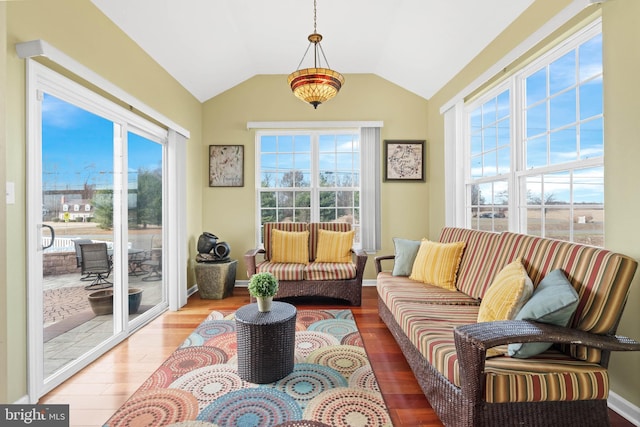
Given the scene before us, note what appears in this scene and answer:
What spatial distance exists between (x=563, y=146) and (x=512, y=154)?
0.49 meters

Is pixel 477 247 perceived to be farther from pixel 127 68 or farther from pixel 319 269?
pixel 127 68

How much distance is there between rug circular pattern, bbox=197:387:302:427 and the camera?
5.66 ft

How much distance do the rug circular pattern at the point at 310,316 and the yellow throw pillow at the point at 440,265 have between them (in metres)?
1.05

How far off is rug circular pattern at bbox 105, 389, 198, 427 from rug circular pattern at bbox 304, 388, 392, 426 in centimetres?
70

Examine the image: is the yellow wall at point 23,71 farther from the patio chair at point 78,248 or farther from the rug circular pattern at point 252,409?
the rug circular pattern at point 252,409

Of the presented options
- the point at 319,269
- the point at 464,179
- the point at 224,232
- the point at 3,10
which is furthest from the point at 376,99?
the point at 3,10

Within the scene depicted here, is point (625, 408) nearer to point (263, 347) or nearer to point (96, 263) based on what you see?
point (263, 347)

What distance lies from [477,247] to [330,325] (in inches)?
60.6

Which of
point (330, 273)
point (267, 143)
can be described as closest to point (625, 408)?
point (330, 273)

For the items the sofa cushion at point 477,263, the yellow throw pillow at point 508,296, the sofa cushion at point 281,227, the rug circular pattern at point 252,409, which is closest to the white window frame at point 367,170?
the sofa cushion at point 281,227

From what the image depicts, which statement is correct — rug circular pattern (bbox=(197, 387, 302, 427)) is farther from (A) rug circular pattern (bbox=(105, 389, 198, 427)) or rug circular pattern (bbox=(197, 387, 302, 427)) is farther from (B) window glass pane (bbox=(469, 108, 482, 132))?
(B) window glass pane (bbox=(469, 108, 482, 132))

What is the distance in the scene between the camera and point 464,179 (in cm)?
368

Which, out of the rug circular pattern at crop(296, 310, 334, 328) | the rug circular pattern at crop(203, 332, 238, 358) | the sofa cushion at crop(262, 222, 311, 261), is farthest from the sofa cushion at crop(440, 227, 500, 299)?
the sofa cushion at crop(262, 222, 311, 261)

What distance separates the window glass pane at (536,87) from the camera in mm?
2490
